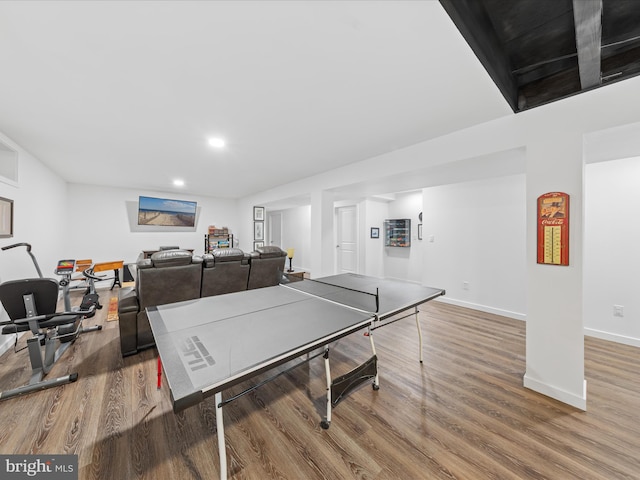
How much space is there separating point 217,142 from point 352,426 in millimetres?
3157

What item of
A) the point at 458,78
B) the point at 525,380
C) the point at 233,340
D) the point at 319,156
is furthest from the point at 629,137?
the point at 233,340

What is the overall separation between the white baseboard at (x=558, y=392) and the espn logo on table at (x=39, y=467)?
326 centimetres

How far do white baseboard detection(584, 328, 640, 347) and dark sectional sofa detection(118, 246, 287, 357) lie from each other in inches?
178

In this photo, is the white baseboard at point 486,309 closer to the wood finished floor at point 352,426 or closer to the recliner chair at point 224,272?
the wood finished floor at point 352,426

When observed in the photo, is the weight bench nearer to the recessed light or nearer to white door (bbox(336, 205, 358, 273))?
the recessed light

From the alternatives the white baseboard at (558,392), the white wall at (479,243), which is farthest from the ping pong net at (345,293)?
the white wall at (479,243)

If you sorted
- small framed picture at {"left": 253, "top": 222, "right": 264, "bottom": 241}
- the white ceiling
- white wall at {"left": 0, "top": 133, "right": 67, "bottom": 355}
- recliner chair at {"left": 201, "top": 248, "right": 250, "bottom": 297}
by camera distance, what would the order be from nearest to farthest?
1. the white ceiling
2. white wall at {"left": 0, "top": 133, "right": 67, "bottom": 355}
3. recliner chair at {"left": 201, "top": 248, "right": 250, "bottom": 297}
4. small framed picture at {"left": 253, "top": 222, "right": 264, "bottom": 241}

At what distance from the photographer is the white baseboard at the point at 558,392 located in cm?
183

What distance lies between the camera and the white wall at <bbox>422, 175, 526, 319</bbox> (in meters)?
3.69

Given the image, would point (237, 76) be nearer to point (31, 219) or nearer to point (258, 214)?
point (31, 219)

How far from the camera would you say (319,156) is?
3.40 metres

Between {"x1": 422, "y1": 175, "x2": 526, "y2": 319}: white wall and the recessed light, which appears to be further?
{"x1": 422, "y1": 175, "x2": 526, "y2": 319}: white wall

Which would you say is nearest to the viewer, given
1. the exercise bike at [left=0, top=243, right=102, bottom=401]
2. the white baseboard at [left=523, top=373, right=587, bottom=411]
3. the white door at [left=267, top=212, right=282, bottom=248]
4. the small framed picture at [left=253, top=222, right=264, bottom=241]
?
the white baseboard at [left=523, top=373, right=587, bottom=411]

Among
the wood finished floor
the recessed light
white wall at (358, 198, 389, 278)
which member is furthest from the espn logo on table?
white wall at (358, 198, 389, 278)
